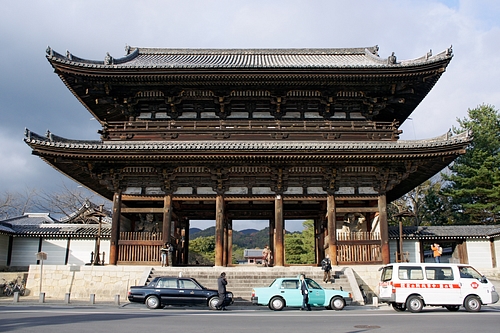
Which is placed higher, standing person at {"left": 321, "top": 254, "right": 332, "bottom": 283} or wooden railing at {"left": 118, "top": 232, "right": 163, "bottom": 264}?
wooden railing at {"left": 118, "top": 232, "right": 163, "bottom": 264}

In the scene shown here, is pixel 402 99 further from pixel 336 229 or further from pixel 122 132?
pixel 122 132

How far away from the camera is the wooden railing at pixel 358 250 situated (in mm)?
22688

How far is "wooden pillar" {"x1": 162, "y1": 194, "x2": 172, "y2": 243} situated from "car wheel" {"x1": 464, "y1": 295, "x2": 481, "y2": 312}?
14.4m

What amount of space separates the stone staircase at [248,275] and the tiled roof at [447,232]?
7.65 metres

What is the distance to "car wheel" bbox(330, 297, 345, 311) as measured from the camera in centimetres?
1722

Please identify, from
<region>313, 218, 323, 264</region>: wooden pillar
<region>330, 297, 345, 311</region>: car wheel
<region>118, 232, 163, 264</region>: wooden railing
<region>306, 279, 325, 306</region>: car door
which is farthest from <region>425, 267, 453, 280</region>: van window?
<region>118, 232, 163, 264</region>: wooden railing

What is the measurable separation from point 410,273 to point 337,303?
3164mm

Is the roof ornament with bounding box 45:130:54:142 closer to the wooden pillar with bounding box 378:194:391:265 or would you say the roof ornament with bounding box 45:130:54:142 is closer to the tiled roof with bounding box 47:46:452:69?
the tiled roof with bounding box 47:46:452:69

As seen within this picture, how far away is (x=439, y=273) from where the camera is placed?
53.8 ft

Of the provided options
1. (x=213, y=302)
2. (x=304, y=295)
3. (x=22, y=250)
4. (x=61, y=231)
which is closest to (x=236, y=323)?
(x=213, y=302)

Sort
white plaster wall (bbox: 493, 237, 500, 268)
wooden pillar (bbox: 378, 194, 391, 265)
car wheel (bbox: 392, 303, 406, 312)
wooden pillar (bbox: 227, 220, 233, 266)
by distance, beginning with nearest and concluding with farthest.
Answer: car wheel (bbox: 392, 303, 406, 312) → wooden pillar (bbox: 378, 194, 391, 265) → wooden pillar (bbox: 227, 220, 233, 266) → white plaster wall (bbox: 493, 237, 500, 268)

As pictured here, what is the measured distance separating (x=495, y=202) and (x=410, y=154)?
22536 mm

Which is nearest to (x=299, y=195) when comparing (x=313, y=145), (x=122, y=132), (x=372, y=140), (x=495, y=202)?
(x=313, y=145)

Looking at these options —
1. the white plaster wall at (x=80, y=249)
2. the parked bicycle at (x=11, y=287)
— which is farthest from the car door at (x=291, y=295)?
the white plaster wall at (x=80, y=249)
